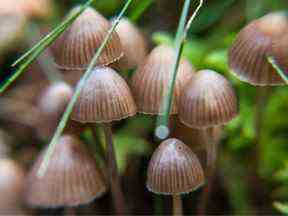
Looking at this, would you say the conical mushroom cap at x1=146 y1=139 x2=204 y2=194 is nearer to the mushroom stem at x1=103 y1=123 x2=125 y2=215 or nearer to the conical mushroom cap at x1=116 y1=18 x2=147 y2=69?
the mushroom stem at x1=103 y1=123 x2=125 y2=215

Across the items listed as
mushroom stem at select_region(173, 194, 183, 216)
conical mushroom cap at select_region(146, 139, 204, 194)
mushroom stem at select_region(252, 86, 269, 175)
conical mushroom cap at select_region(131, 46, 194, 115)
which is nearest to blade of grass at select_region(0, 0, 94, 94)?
conical mushroom cap at select_region(131, 46, 194, 115)

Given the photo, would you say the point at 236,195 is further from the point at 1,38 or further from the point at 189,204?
the point at 1,38

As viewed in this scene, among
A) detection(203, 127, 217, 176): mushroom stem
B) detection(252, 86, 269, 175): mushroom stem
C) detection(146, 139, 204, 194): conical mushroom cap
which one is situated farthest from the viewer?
detection(252, 86, 269, 175): mushroom stem

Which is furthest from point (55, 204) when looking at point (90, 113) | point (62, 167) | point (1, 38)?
point (1, 38)

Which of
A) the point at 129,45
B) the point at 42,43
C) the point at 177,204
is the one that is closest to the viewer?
the point at 42,43

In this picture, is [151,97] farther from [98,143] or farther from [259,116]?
[259,116]

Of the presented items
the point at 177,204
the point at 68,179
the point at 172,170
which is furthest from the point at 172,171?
the point at 68,179
